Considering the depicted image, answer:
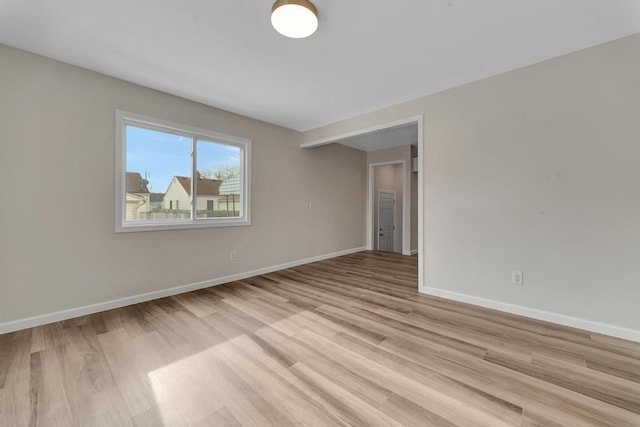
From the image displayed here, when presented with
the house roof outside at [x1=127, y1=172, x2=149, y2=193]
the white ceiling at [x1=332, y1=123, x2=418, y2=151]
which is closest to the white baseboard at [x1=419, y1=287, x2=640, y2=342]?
the white ceiling at [x1=332, y1=123, x2=418, y2=151]

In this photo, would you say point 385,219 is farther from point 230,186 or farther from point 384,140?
point 230,186

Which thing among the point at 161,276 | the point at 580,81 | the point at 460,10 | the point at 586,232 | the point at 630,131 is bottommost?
the point at 161,276

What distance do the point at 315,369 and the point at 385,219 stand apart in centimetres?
569

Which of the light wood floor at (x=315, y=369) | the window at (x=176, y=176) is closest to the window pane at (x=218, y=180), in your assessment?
the window at (x=176, y=176)

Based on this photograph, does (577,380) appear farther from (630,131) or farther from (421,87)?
(421,87)

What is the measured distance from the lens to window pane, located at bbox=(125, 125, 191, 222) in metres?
2.96

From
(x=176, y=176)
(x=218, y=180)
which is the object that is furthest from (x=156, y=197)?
(x=218, y=180)

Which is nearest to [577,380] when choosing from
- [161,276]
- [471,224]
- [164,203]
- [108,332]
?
[471,224]

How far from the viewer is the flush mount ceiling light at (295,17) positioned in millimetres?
1683

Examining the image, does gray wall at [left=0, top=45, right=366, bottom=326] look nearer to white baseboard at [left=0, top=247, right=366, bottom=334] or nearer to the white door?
white baseboard at [left=0, top=247, right=366, bottom=334]

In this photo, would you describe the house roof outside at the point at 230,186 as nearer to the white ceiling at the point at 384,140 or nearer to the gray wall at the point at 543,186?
the white ceiling at the point at 384,140

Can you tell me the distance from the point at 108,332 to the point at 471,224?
386 centimetres

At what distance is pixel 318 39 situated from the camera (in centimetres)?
216

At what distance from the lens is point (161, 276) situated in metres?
3.14
